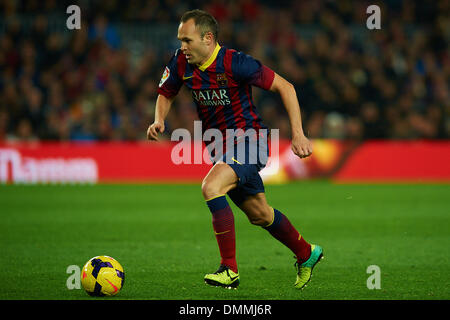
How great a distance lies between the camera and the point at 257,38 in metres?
19.0

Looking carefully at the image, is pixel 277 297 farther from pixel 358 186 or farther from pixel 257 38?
pixel 257 38

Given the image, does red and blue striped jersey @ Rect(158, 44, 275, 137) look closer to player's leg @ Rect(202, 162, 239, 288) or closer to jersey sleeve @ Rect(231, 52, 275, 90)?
jersey sleeve @ Rect(231, 52, 275, 90)

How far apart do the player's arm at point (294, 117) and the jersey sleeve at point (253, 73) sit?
49 millimetres

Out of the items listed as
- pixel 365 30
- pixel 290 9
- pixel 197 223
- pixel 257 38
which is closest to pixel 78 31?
pixel 257 38

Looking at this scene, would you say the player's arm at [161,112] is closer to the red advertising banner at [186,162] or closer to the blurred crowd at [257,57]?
the red advertising banner at [186,162]

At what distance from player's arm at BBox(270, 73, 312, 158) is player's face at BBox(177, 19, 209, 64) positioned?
576 millimetres

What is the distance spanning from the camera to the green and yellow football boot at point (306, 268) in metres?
5.43

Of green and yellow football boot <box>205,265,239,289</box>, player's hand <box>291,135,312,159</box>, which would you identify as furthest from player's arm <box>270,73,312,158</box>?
green and yellow football boot <box>205,265,239,289</box>

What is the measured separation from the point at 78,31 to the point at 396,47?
8246 mm

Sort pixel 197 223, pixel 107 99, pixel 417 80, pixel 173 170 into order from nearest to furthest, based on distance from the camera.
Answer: pixel 197 223 → pixel 173 170 → pixel 107 99 → pixel 417 80

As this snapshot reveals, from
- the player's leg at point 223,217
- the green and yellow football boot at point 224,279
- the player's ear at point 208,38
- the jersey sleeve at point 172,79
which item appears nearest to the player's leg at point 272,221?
the player's leg at point 223,217

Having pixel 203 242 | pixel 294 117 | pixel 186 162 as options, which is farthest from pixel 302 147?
pixel 186 162

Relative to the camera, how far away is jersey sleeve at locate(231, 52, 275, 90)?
213 inches

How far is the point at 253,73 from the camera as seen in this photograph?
5414 mm
